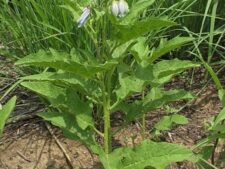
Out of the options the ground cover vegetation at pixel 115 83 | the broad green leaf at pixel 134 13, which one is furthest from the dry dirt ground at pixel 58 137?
the broad green leaf at pixel 134 13

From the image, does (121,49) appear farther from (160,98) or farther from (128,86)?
(160,98)

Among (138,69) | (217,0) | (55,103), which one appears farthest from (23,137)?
(217,0)

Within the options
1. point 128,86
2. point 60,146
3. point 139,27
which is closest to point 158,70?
point 128,86

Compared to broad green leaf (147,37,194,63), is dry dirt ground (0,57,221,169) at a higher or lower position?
higher

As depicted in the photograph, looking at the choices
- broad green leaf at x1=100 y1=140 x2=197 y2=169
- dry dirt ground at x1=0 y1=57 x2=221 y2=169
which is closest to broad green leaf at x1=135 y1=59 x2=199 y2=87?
broad green leaf at x1=100 y1=140 x2=197 y2=169

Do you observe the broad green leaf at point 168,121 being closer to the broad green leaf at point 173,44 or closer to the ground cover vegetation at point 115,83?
the ground cover vegetation at point 115,83

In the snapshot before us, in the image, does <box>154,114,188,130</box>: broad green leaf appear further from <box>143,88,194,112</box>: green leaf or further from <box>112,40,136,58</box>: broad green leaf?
<box>112,40,136,58</box>: broad green leaf
